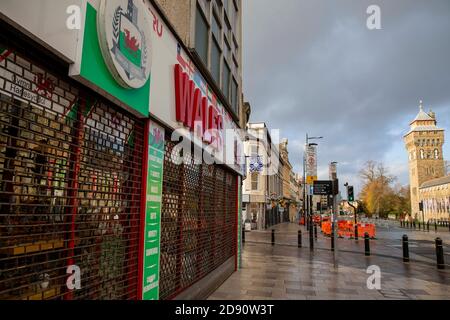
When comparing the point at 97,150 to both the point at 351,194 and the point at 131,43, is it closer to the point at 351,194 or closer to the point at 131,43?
the point at 131,43

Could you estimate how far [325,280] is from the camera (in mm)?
8367

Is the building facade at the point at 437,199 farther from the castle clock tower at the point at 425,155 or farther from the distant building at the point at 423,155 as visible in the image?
the castle clock tower at the point at 425,155

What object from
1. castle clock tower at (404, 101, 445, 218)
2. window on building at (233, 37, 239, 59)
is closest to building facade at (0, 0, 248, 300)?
window on building at (233, 37, 239, 59)

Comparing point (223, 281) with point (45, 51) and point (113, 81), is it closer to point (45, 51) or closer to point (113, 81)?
point (113, 81)

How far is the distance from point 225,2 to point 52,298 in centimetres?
859

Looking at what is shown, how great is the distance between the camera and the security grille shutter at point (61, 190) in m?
2.38

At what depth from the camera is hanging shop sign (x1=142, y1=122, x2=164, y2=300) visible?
4.06 metres

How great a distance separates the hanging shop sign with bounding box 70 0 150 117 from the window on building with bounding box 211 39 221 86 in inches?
145

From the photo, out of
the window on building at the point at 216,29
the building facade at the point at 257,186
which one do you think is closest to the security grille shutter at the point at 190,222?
the window on building at the point at 216,29

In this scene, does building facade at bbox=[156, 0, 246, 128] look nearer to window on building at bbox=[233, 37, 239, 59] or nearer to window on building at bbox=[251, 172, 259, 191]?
window on building at bbox=[233, 37, 239, 59]

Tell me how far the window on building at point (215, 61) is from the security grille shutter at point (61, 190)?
14.1ft

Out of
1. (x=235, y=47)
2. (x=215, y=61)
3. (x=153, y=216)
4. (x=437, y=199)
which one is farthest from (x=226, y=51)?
(x=437, y=199)

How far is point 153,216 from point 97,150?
128 cm
